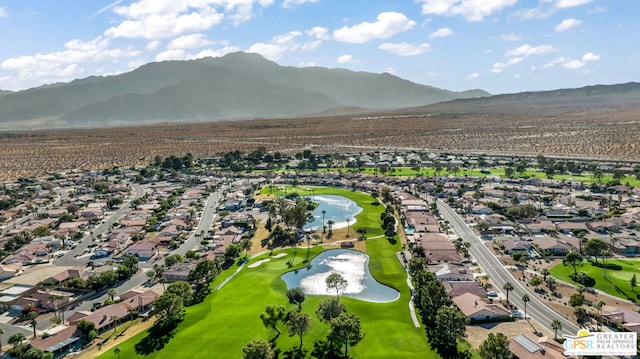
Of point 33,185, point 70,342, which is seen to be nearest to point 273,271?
point 70,342

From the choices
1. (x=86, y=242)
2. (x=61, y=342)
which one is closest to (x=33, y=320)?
(x=61, y=342)

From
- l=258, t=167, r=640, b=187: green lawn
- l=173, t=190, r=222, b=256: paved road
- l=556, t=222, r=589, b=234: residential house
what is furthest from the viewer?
l=258, t=167, r=640, b=187: green lawn

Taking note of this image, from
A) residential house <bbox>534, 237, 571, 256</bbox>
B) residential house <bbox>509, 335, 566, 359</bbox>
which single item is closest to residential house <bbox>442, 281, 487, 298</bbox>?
residential house <bbox>509, 335, 566, 359</bbox>

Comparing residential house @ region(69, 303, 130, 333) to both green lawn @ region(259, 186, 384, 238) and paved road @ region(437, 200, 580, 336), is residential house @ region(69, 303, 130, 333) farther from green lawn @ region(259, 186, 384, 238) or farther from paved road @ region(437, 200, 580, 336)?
paved road @ region(437, 200, 580, 336)

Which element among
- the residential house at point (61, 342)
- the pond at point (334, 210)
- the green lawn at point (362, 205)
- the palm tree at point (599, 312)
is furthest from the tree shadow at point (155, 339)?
the palm tree at point (599, 312)

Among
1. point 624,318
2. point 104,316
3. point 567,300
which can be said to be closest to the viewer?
point 624,318

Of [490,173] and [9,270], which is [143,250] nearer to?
[9,270]
